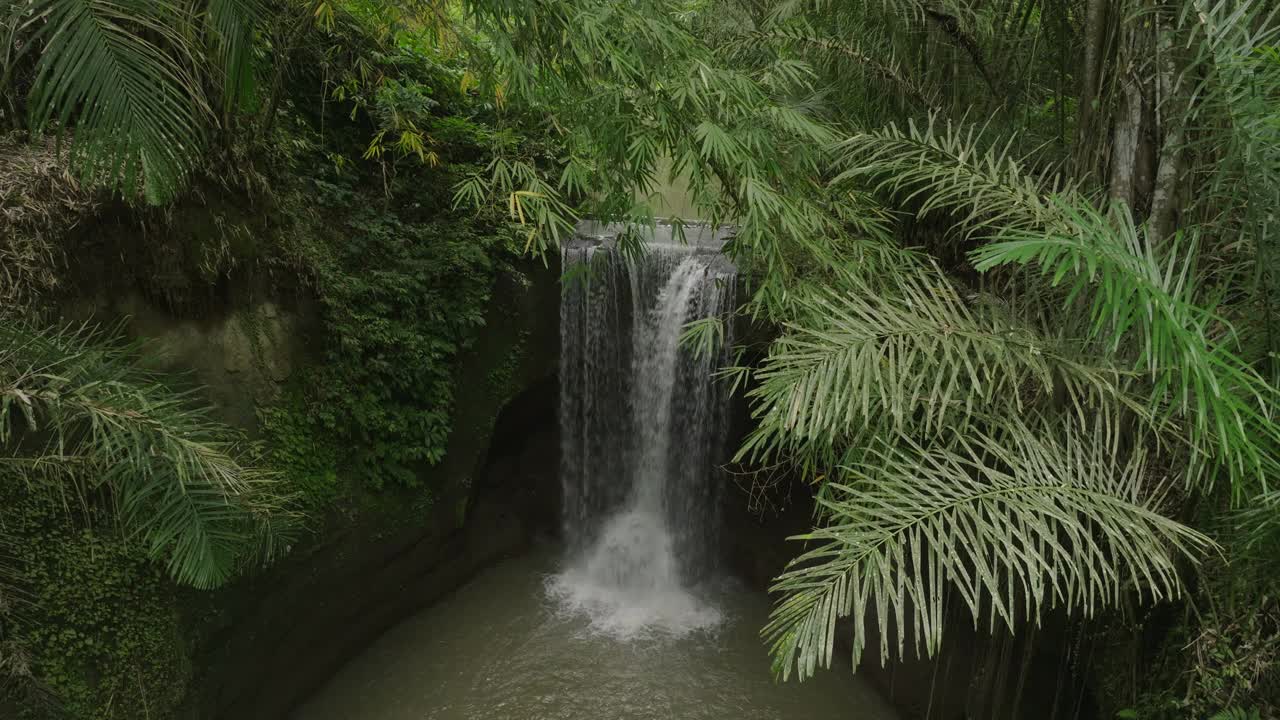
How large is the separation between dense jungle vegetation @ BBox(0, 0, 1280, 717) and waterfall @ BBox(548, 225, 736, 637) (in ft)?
4.86

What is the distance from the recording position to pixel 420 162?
3.80 m

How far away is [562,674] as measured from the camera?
11.4 feet

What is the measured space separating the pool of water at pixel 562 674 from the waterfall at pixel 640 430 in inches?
16.1

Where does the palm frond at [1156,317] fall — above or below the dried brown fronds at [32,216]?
below

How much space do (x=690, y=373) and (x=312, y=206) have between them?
102 inches

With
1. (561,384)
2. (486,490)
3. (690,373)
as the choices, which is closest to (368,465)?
(486,490)

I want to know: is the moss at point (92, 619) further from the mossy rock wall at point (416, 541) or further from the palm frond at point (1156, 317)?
the palm frond at point (1156, 317)

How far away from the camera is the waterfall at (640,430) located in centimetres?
444

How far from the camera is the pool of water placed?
323cm

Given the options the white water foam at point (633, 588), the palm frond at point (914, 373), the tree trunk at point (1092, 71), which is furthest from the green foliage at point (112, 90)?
the white water foam at point (633, 588)

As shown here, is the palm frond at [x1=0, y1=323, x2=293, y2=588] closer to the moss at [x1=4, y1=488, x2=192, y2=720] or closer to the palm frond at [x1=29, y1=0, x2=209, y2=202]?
the moss at [x1=4, y1=488, x2=192, y2=720]

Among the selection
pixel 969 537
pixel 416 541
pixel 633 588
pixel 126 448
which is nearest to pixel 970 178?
pixel 969 537

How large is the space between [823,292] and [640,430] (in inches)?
113

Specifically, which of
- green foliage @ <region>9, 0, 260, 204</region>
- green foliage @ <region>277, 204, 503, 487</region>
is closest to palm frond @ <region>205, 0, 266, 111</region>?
green foliage @ <region>9, 0, 260, 204</region>
